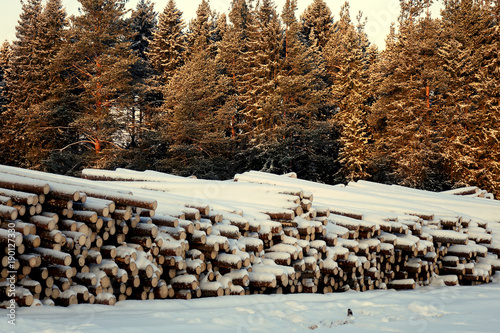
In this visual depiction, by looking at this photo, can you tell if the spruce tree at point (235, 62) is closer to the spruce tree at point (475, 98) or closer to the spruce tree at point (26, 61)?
the spruce tree at point (26, 61)

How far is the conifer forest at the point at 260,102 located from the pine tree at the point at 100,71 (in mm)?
83

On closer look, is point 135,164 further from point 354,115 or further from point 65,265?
point 65,265

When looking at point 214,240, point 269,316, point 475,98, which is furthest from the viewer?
point 475,98

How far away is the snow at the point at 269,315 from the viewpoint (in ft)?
13.8

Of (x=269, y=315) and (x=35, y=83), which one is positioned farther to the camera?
(x=35, y=83)

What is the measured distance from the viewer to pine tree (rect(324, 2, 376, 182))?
3238 centimetres

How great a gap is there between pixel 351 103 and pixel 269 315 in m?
30.4

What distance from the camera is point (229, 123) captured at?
108ft

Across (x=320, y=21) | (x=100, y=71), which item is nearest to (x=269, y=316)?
(x=100, y=71)

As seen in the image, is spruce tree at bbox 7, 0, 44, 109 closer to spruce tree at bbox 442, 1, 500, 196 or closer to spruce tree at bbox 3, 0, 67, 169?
spruce tree at bbox 3, 0, 67, 169

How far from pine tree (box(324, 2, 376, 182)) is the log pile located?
21758mm

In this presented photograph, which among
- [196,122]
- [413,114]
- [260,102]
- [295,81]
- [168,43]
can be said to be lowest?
[196,122]

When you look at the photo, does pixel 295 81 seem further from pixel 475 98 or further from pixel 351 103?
pixel 475 98

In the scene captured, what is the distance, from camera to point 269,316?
498 cm
